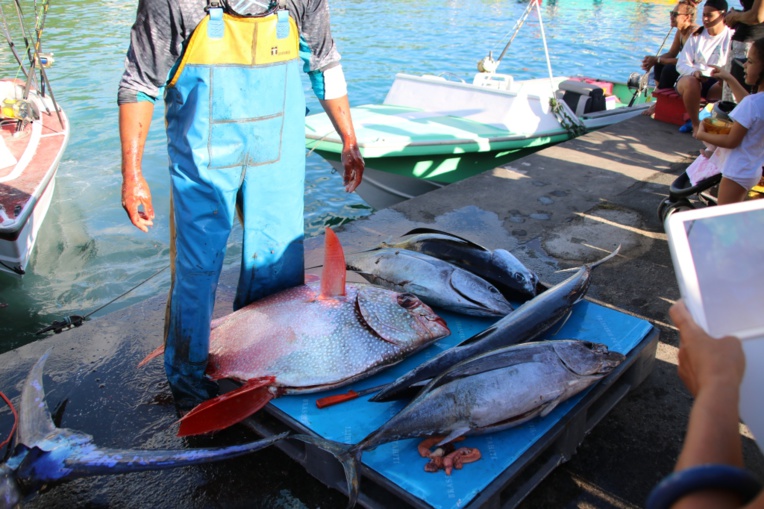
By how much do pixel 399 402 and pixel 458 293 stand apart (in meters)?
0.80

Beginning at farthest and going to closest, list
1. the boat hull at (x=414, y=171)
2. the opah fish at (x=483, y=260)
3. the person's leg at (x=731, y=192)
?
1. the boat hull at (x=414, y=171)
2. the person's leg at (x=731, y=192)
3. the opah fish at (x=483, y=260)

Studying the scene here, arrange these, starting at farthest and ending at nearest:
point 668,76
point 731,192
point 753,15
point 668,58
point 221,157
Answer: point 668,58 → point 668,76 → point 753,15 → point 731,192 → point 221,157

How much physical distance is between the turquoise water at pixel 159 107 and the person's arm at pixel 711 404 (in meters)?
5.28

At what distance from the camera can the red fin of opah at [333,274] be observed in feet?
9.25

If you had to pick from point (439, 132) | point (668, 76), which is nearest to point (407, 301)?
point (439, 132)

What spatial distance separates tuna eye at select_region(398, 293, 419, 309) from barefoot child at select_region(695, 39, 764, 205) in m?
2.68

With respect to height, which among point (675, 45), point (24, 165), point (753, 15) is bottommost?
point (24, 165)

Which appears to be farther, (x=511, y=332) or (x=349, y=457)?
(x=511, y=332)

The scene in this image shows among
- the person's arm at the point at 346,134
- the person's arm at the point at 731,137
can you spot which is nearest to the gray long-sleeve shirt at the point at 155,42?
the person's arm at the point at 346,134

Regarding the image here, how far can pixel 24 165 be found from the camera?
274 inches

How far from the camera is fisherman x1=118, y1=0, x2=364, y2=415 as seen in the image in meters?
2.39

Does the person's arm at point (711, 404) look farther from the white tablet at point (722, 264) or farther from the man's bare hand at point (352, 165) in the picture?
the man's bare hand at point (352, 165)

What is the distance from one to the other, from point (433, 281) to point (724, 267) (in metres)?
1.75

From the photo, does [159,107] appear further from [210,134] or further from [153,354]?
[210,134]
